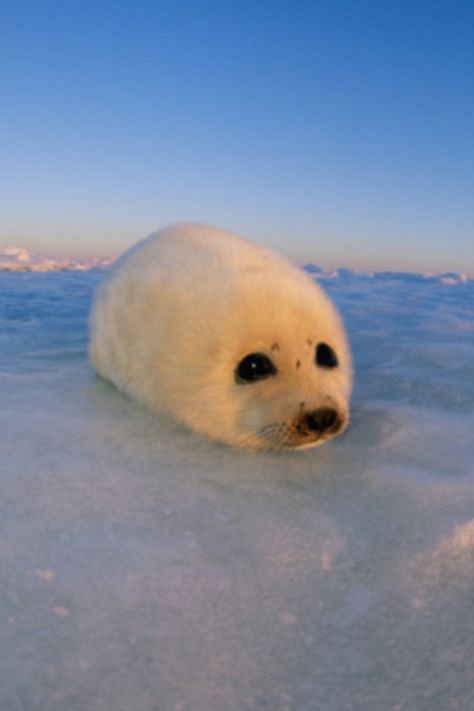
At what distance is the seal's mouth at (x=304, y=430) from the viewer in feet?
7.97

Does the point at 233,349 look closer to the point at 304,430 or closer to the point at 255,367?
the point at 255,367

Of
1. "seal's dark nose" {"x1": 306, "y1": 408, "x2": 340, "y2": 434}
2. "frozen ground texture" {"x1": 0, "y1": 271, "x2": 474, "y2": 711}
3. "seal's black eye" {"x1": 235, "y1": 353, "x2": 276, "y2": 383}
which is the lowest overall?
"frozen ground texture" {"x1": 0, "y1": 271, "x2": 474, "y2": 711}

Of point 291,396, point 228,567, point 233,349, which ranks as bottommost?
point 228,567

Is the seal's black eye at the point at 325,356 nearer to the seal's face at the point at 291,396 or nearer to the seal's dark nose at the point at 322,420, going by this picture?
the seal's face at the point at 291,396

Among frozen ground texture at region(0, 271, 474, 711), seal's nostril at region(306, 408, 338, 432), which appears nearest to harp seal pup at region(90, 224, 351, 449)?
seal's nostril at region(306, 408, 338, 432)

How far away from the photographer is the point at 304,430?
2.43 m

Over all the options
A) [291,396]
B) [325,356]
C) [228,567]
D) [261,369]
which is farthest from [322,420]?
[228,567]

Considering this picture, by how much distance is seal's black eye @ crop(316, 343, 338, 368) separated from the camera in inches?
112

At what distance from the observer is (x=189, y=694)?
1089 mm

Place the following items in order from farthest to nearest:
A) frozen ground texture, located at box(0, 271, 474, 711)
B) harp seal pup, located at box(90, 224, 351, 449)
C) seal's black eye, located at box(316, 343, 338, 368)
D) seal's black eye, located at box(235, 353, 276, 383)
Answer: seal's black eye, located at box(316, 343, 338, 368), seal's black eye, located at box(235, 353, 276, 383), harp seal pup, located at box(90, 224, 351, 449), frozen ground texture, located at box(0, 271, 474, 711)

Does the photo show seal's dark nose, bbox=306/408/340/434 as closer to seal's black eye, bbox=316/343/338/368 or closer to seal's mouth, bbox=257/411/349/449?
seal's mouth, bbox=257/411/349/449

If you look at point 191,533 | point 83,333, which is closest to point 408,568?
point 191,533

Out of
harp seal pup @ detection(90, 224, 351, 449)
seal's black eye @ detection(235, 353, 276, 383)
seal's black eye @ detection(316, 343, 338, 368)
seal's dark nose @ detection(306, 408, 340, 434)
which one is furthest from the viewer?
seal's black eye @ detection(316, 343, 338, 368)

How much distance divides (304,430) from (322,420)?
0.08m
